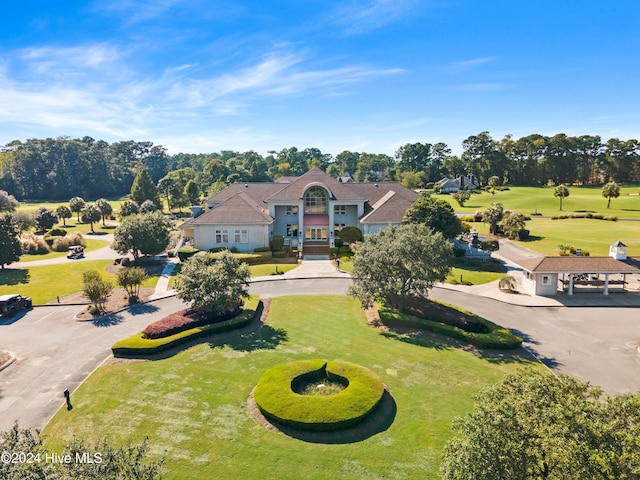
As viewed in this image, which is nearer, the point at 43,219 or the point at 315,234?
the point at 315,234

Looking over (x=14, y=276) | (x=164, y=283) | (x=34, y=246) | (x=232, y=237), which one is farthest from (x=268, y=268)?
(x=34, y=246)

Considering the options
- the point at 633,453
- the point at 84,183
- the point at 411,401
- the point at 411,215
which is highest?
the point at 84,183

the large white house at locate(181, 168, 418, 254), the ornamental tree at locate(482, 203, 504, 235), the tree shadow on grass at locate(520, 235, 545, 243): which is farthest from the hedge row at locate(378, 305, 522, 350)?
the ornamental tree at locate(482, 203, 504, 235)

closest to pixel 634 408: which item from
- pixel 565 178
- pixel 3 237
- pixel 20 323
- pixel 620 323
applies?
pixel 620 323

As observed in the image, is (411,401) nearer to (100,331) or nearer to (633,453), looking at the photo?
(633,453)

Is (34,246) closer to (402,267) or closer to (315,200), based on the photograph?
(315,200)

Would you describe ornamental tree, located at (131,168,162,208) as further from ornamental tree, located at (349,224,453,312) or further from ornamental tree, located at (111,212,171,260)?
ornamental tree, located at (349,224,453,312)

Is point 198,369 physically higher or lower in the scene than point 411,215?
lower
